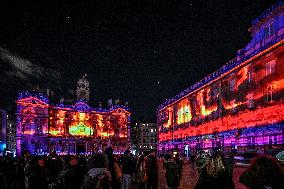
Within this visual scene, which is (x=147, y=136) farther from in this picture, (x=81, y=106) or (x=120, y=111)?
(x=81, y=106)

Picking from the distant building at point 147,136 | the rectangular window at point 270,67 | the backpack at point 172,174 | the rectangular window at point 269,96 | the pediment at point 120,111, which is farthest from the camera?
the distant building at point 147,136

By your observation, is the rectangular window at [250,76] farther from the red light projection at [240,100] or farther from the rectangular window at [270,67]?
the rectangular window at [270,67]

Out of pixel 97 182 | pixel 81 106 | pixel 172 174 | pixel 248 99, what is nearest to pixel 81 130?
pixel 81 106

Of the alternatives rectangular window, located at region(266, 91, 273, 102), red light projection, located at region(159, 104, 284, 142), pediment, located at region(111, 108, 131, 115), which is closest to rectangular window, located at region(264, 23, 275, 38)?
rectangular window, located at region(266, 91, 273, 102)

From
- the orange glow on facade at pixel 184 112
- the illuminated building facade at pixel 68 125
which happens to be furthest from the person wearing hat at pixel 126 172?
the illuminated building facade at pixel 68 125

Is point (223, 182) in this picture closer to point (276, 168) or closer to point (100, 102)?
point (276, 168)

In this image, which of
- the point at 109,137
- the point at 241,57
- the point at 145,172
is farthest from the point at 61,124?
the point at 145,172

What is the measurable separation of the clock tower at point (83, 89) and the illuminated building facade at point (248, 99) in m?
55.6

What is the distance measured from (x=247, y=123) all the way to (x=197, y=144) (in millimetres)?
22946

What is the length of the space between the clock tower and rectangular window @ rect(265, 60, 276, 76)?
8357cm

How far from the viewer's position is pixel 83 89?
12200cm

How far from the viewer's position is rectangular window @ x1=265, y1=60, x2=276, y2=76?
41031 millimetres

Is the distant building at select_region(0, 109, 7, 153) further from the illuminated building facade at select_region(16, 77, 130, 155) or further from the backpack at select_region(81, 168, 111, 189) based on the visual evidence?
the backpack at select_region(81, 168, 111, 189)

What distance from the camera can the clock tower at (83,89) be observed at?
121500 mm
